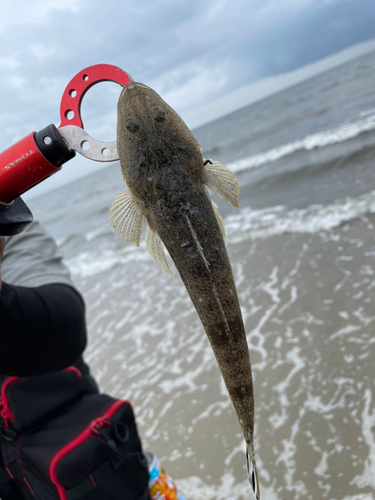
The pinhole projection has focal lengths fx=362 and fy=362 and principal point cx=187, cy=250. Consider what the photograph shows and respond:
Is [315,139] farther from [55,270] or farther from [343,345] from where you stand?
[55,270]

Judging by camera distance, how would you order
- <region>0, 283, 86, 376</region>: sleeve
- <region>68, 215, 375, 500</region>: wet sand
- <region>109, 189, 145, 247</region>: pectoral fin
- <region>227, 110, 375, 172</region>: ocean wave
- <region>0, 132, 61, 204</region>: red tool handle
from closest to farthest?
<region>0, 132, 61, 204</region>: red tool handle, <region>109, 189, 145, 247</region>: pectoral fin, <region>0, 283, 86, 376</region>: sleeve, <region>68, 215, 375, 500</region>: wet sand, <region>227, 110, 375, 172</region>: ocean wave

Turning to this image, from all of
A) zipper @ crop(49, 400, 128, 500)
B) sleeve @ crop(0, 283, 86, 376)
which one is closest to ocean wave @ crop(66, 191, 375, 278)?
zipper @ crop(49, 400, 128, 500)

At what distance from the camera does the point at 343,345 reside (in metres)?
4.55

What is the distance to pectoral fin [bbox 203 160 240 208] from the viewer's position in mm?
1506

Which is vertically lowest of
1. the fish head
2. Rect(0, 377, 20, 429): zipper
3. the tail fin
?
the tail fin

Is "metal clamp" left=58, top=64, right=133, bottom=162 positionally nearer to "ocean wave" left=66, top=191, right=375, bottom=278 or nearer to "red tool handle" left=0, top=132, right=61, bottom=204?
"red tool handle" left=0, top=132, right=61, bottom=204

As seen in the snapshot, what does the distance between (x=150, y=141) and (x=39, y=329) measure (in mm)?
1216

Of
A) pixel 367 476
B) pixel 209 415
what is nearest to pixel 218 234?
pixel 367 476

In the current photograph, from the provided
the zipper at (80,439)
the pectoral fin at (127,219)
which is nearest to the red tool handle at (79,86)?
the pectoral fin at (127,219)

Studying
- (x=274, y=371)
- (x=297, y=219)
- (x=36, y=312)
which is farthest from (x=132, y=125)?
(x=297, y=219)

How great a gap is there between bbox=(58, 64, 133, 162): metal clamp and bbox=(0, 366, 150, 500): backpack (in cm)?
156

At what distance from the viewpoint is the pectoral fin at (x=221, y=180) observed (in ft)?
4.94

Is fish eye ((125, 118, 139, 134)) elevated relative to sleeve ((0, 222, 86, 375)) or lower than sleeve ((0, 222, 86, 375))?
elevated

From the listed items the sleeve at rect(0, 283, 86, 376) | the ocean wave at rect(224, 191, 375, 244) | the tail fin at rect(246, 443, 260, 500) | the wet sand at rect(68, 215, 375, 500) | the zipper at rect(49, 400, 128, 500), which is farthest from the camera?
the ocean wave at rect(224, 191, 375, 244)
